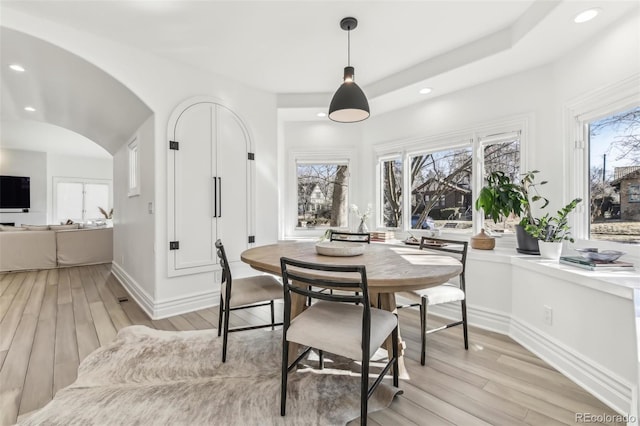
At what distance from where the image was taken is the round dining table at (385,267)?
4.99 ft

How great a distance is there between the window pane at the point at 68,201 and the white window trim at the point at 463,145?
8902 millimetres

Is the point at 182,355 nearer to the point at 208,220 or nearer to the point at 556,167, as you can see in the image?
the point at 208,220

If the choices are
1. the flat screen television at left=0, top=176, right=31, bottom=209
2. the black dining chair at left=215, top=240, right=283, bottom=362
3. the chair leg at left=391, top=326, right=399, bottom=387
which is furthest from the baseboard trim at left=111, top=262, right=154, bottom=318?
the flat screen television at left=0, top=176, right=31, bottom=209

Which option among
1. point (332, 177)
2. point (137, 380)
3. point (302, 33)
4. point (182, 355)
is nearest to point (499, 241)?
point (332, 177)

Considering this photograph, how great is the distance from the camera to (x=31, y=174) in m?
7.79

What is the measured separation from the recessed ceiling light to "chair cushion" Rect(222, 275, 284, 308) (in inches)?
112

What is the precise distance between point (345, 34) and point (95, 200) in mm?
9423

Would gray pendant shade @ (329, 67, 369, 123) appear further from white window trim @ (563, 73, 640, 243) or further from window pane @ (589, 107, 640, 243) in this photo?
window pane @ (589, 107, 640, 243)

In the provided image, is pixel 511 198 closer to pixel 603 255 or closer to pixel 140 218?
pixel 603 255

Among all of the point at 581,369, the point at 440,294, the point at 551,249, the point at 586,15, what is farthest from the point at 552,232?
the point at 586,15

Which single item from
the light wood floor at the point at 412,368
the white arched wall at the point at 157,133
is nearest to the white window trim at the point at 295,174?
the white arched wall at the point at 157,133

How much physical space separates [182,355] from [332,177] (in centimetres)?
296

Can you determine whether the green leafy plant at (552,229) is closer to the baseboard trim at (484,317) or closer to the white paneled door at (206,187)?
the baseboard trim at (484,317)

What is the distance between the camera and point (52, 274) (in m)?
4.78
